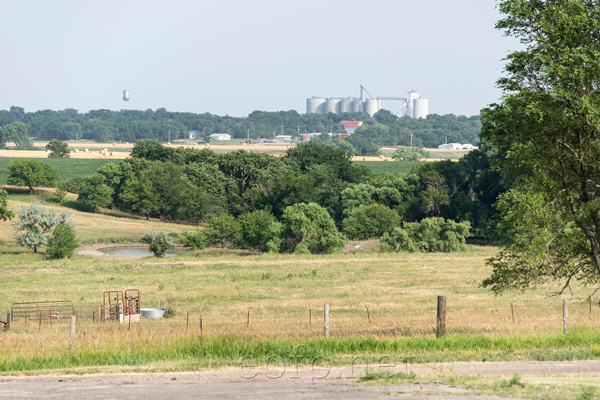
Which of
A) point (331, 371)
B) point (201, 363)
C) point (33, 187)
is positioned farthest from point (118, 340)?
point (33, 187)

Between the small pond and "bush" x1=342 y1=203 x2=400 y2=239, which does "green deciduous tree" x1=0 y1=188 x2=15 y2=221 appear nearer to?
the small pond

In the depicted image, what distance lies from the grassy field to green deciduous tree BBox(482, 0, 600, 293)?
103 inches

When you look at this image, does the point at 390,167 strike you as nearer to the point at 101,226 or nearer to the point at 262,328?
the point at 101,226

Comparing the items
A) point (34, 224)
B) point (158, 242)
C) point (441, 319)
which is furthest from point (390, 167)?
point (441, 319)

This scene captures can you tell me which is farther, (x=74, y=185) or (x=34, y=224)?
(x=74, y=185)

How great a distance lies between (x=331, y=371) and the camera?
1866cm

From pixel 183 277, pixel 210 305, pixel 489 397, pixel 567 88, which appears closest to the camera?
pixel 489 397

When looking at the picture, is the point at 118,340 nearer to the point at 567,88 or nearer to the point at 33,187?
the point at 567,88

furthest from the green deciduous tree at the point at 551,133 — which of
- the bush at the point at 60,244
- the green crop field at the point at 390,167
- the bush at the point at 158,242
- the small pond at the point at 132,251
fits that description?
the green crop field at the point at 390,167

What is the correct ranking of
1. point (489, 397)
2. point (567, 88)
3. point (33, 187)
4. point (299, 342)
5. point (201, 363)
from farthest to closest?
point (33, 187)
point (567, 88)
point (299, 342)
point (201, 363)
point (489, 397)

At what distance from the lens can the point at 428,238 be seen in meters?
76.2

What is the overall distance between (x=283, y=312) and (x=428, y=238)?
42.8 meters

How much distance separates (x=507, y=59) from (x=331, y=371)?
12.6m

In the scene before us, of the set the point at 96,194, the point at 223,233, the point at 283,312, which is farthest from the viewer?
the point at 96,194
